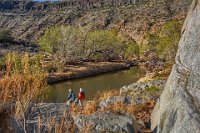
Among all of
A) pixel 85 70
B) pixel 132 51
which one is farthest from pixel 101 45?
pixel 85 70

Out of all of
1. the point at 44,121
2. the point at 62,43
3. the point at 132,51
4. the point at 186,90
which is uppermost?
the point at 186,90

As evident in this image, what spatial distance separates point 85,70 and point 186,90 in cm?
6599

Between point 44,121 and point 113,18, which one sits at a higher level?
point 113,18

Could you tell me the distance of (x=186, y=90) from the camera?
12766 millimetres

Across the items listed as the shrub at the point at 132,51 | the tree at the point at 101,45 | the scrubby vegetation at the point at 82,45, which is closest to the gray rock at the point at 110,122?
the scrubby vegetation at the point at 82,45

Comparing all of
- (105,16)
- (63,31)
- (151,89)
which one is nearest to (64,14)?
(105,16)

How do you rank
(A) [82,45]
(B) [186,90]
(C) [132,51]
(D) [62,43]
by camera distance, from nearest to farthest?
(B) [186,90] < (D) [62,43] < (A) [82,45] < (C) [132,51]

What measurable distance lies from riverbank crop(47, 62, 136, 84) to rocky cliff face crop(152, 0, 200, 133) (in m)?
52.6

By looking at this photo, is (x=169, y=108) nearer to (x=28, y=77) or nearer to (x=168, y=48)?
(x=28, y=77)

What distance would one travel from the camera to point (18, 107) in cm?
959

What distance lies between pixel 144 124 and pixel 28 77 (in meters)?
9.26

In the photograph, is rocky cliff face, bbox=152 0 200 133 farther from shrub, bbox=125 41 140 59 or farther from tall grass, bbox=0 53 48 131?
shrub, bbox=125 41 140 59

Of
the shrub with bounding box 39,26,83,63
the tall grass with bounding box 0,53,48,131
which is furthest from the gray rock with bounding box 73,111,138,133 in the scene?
the shrub with bounding box 39,26,83,63

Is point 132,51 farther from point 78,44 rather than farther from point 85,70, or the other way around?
point 85,70
